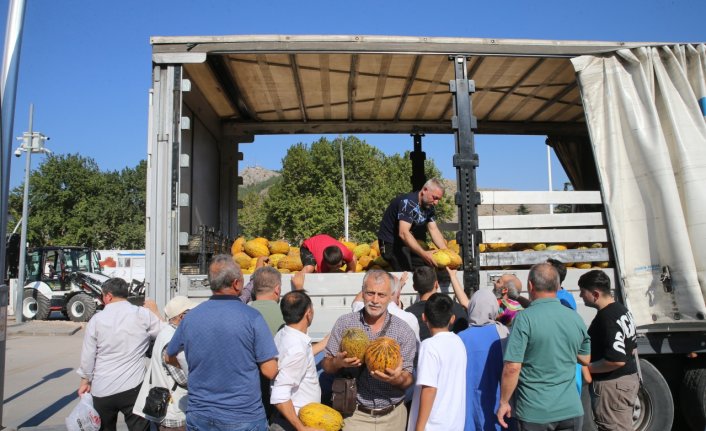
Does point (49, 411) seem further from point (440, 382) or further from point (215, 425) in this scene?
point (440, 382)

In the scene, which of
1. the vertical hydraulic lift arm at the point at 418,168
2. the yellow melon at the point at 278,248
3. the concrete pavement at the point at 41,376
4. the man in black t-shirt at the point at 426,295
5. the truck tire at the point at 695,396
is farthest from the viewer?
the vertical hydraulic lift arm at the point at 418,168

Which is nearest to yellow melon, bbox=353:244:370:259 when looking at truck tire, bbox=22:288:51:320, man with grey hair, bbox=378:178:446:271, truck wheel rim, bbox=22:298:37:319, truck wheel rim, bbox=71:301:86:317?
man with grey hair, bbox=378:178:446:271

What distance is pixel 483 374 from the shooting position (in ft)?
13.3

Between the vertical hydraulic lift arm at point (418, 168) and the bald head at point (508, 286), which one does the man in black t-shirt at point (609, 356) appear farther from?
the vertical hydraulic lift arm at point (418, 168)

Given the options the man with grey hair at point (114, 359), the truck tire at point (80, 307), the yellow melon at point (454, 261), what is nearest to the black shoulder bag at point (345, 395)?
the man with grey hair at point (114, 359)

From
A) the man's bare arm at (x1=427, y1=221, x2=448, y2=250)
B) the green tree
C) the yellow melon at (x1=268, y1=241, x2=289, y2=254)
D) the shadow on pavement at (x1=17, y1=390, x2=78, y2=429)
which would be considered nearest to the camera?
the man's bare arm at (x1=427, y1=221, x2=448, y2=250)

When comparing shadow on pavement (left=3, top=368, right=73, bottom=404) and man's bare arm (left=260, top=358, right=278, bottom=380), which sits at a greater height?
man's bare arm (left=260, top=358, right=278, bottom=380)

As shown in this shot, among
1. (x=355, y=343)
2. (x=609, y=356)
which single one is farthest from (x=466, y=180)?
(x=355, y=343)

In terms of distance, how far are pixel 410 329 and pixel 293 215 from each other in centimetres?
4602

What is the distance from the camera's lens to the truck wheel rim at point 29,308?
74.6ft

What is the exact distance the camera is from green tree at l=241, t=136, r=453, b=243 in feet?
163

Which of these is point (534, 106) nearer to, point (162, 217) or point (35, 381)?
point (162, 217)

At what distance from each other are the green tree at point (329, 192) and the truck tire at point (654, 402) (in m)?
43.3

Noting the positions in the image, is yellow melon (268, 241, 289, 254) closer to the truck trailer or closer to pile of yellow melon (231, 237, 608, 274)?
pile of yellow melon (231, 237, 608, 274)
